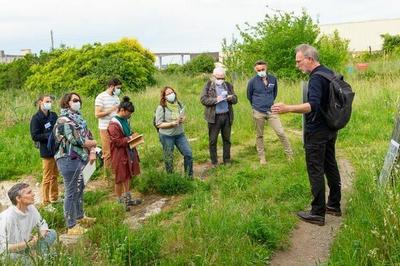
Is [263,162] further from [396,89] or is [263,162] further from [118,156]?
[396,89]

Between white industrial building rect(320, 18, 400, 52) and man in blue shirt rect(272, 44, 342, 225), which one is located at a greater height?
white industrial building rect(320, 18, 400, 52)

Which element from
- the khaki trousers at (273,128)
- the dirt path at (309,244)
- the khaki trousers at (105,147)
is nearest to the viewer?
the dirt path at (309,244)

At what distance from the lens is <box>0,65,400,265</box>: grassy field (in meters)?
4.45

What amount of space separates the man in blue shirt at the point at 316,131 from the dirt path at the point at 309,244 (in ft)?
0.41

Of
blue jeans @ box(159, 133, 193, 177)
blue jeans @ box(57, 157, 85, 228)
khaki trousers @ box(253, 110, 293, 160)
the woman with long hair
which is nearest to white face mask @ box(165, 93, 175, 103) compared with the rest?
the woman with long hair

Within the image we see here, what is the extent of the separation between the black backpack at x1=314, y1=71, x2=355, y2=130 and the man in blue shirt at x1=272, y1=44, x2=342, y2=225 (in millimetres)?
57

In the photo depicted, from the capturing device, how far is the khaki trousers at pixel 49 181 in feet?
25.3

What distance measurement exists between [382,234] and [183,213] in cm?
284

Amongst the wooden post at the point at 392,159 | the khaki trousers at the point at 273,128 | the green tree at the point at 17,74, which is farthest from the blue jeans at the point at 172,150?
the green tree at the point at 17,74

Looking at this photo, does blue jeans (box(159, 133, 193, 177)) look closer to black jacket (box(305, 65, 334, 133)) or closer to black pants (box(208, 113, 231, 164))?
black pants (box(208, 113, 231, 164))

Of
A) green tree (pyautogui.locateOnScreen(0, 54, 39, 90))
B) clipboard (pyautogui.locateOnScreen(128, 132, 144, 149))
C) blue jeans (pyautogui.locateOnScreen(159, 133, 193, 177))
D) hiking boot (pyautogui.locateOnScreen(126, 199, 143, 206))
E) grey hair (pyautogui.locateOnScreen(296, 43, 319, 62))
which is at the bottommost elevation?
hiking boot (pyautogui.locateOnScreen(126, 199, 143, 206))

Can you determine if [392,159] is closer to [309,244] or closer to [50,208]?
[309,244]

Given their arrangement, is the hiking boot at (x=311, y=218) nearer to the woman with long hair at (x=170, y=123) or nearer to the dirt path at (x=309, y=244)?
the dirt path at (x=309, y=244)

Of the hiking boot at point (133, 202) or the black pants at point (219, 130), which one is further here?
the black pants at point (219, 130)
